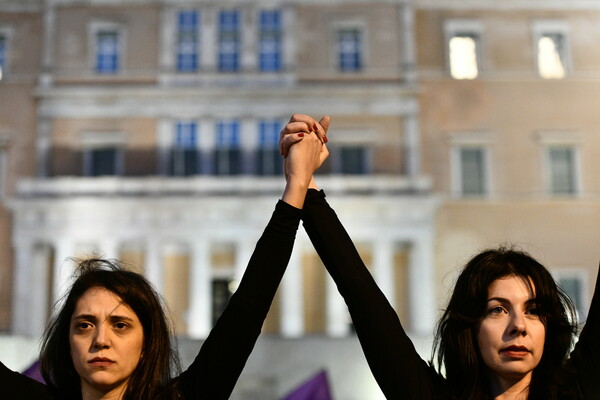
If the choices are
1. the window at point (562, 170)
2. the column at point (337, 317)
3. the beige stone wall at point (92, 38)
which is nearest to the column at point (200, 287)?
the column at point (337, 317)

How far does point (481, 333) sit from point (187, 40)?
1393 cm

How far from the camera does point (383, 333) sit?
4.97ft

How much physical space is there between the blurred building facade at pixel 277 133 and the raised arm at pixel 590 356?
39.7ft

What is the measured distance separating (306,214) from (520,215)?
1309 cm

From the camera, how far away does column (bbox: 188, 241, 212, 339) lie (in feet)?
45.2

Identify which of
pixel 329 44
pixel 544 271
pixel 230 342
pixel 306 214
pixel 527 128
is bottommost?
pixel 230 342

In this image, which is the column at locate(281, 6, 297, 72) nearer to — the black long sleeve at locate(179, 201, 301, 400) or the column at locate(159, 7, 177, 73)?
the column at locate(159, 7, 177, 73)

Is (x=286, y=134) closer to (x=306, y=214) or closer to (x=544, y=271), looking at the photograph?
(x=306, y=214)

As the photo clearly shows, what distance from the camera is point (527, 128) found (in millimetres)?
14469

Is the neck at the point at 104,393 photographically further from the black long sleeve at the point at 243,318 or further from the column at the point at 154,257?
the column at the point at 154,257

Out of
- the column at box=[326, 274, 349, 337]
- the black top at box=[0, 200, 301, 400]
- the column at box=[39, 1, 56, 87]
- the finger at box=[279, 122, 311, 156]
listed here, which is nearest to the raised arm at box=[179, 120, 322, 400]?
the black top at box=[0, 200, 301, 400]

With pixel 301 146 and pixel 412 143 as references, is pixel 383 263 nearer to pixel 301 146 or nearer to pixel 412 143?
pixel 412 143

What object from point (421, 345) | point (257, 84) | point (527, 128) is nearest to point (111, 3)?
point (257, 84)

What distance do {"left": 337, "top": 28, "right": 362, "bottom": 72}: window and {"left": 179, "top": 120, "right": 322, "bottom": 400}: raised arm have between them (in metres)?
13.7
